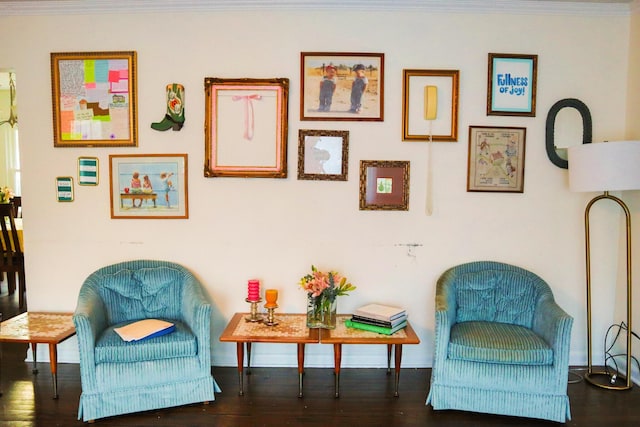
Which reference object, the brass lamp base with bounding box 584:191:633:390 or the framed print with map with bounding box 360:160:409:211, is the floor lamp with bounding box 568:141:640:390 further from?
the framed print with map with bounding box 360:160:409:211

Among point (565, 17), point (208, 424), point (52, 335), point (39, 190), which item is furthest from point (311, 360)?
Answer: point (565, 17)

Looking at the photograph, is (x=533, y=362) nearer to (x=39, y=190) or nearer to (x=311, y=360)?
(x=311, y=360)

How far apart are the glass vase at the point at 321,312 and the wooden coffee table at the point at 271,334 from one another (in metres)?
0.06

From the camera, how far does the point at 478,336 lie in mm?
2719

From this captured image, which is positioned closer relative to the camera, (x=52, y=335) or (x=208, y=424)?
(x=208, y=424)

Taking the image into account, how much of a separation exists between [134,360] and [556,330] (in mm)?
2420

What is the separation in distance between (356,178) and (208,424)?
1.85m

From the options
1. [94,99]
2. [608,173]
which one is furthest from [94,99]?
[608,173]

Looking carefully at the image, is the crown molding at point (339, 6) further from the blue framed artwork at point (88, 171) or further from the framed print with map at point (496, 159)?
the blue framed artwork at point (88, 171)

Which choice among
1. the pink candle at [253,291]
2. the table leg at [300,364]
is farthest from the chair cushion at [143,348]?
the table leg at [300,364]

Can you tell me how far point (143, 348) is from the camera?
104 inches


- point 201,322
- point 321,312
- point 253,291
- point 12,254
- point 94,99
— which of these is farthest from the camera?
point 12,254

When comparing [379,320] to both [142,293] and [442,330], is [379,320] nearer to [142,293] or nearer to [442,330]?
[442,330]

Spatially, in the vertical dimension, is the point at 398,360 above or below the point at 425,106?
below
